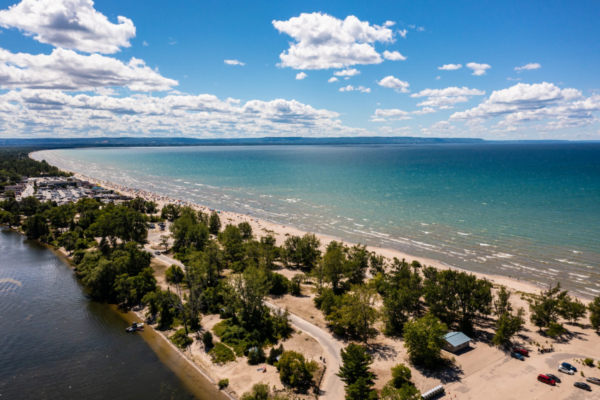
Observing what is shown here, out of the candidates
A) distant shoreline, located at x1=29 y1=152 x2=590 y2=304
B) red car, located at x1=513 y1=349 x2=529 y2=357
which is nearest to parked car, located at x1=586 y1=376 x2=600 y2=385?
red car, located at x1=513 y1=349 x2=529 y2=357

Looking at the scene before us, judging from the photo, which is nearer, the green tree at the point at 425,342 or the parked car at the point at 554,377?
the parked car at the point at 554,377

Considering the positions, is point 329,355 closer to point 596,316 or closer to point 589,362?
point 589,362

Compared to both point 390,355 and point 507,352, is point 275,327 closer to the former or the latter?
point 390,355

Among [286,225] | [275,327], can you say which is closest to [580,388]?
[275,327]

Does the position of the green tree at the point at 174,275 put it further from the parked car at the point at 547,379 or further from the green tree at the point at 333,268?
the parked car at the point at 547,379

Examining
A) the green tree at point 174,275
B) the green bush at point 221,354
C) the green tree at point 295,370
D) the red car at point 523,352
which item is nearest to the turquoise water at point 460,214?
the red car at point 523,352

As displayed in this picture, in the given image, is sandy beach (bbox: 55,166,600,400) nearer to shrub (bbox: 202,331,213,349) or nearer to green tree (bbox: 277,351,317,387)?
shrub (bbox: 202,331,213,349)
